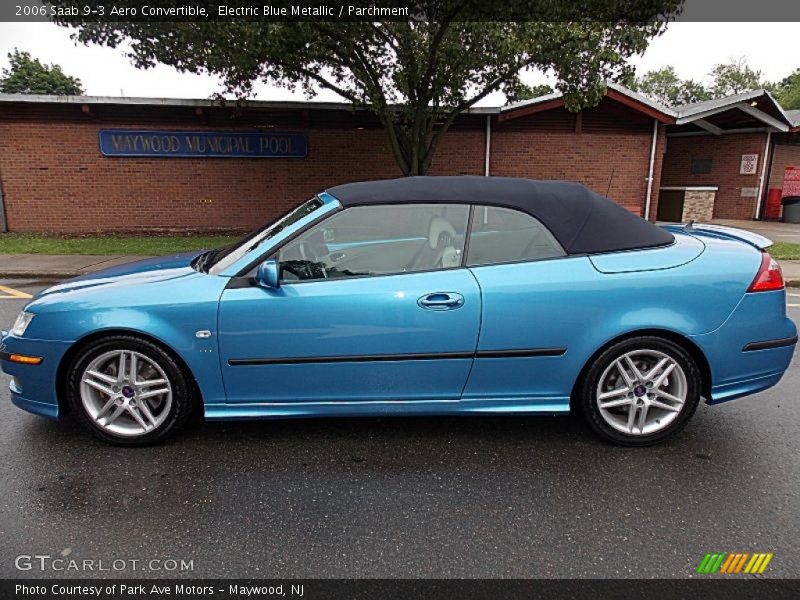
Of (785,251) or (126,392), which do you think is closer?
(126,392)

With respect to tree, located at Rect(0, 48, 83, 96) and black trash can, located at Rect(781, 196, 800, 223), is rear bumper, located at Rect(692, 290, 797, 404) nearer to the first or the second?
black trash can, located at Rect(781, 196, 800, 223)

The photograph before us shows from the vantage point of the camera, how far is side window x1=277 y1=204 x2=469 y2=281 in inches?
115

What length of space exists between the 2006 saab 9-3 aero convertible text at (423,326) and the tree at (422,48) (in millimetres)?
6581

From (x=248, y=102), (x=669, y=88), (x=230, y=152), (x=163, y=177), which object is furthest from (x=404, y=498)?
(x=669, y=88)

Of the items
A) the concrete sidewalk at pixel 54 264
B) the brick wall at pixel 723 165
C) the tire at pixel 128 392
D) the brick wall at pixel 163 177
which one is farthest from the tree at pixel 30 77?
the tire at pixel 128 392

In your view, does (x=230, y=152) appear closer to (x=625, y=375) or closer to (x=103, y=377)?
(x=103, y=377)

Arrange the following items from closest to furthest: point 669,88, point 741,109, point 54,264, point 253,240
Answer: point 253,240, point 54,264, point 741,109, point 669,88

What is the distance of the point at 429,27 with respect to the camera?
9.74m

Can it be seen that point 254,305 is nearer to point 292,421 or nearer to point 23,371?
point 292,421

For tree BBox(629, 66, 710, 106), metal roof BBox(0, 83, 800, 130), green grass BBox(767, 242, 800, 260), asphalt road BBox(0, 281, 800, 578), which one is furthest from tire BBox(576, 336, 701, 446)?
tree BBox(629, 66, 710, 106)

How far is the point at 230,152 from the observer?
13578 millimetres

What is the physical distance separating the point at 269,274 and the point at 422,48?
890 centimetres

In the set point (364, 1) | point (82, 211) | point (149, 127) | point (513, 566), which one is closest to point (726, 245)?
point (513, 566)

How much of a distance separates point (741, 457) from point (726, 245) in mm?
1243
